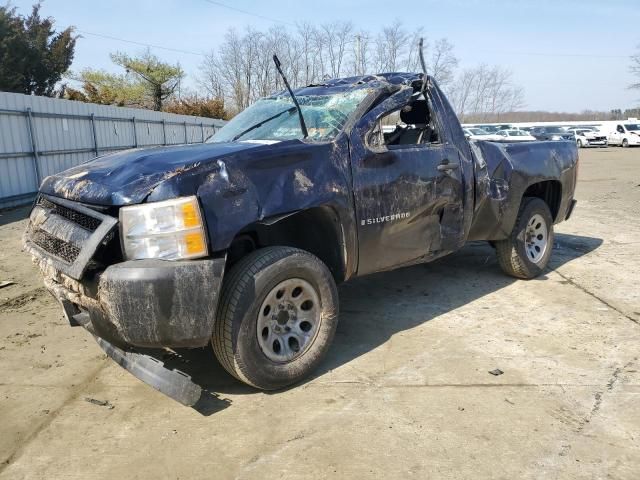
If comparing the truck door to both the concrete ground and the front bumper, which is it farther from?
the front bumper

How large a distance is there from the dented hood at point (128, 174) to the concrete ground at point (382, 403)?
1287 mm

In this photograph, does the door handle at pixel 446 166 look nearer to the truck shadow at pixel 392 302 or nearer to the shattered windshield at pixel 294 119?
the shattered windshield at pixel 294 119

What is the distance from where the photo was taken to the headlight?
2773mm

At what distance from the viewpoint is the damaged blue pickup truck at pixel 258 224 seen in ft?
9.17

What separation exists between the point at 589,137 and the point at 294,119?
4390cm

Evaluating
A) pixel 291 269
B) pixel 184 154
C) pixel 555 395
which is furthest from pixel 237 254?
pixel 555 395

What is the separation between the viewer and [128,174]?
117 inches

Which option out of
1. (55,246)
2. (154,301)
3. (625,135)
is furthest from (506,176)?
(625,135)

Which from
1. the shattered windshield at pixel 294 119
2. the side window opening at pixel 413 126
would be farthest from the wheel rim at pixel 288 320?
the side window opening at pixel 413 126

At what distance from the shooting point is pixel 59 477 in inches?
101

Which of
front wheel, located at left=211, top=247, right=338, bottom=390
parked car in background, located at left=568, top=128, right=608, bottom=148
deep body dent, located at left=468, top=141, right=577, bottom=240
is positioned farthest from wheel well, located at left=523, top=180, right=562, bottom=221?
parked car in background, located at left=568, top=128, right=608, bottom=148

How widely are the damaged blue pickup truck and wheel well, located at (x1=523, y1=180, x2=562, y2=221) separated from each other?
1.32 m

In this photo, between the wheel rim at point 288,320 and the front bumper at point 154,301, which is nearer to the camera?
the front bumper at point 154,301

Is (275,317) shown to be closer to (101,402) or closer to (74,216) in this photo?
(101,402)
